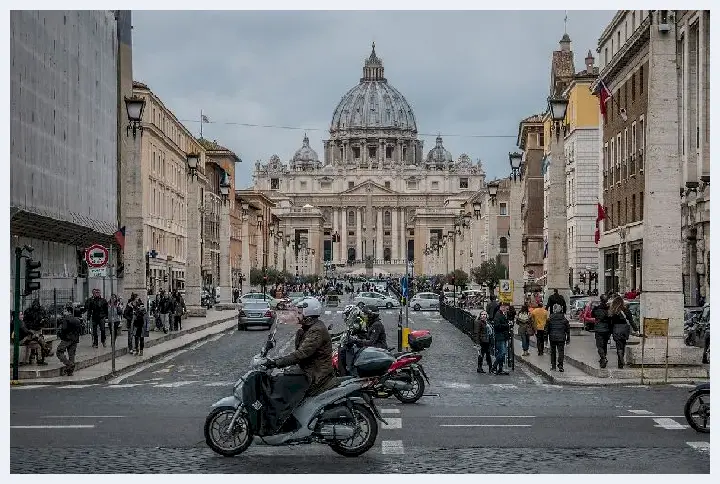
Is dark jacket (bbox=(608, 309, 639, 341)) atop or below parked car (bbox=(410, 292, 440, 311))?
atop


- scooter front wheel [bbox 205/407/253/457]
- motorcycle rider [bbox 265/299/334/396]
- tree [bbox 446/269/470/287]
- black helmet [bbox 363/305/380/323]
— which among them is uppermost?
tree [bbox 446/269/470/287]

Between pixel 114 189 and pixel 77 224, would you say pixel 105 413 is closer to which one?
pixel 77 224

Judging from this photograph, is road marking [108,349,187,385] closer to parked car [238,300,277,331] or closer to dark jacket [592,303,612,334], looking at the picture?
dark jacket [592,303,612,334]

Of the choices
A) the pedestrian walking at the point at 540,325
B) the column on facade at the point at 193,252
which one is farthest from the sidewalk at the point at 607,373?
the column on facade at the point at 193,252

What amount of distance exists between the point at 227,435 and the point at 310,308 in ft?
5.04

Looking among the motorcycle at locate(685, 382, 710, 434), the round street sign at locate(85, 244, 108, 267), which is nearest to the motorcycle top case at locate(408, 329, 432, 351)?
the motorcycle at locate(685, 382, 710, 434)

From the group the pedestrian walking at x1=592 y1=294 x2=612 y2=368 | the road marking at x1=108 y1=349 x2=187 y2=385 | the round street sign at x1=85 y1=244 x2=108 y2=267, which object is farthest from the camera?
the round street sign at x1=85 y1=244 x2=108 y2=267

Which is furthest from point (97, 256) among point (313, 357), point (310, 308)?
point (313, 357)

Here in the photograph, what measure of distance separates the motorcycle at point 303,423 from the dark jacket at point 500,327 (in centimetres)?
1506

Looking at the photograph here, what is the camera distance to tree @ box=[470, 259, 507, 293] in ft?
292

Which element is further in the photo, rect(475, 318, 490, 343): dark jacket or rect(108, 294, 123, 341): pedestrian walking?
rect(475, 318, 490, 343): dark jacket

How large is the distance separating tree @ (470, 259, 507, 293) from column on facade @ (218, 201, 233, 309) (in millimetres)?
16311

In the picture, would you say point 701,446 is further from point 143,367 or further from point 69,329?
point 143,367
